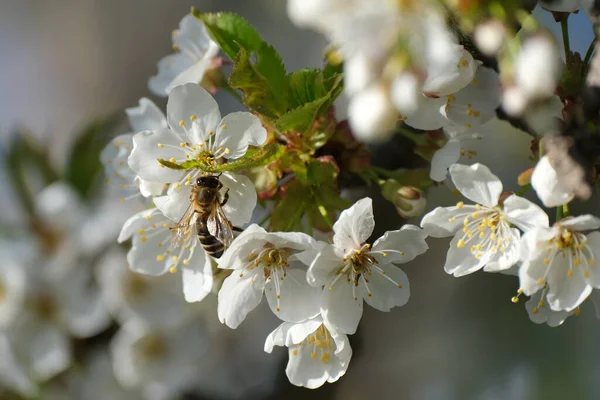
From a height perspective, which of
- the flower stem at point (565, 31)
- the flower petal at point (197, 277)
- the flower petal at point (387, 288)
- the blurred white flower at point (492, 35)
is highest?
the blurred white flower at point (492, 35)

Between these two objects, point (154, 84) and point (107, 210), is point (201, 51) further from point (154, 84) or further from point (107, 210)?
point (107, 210)

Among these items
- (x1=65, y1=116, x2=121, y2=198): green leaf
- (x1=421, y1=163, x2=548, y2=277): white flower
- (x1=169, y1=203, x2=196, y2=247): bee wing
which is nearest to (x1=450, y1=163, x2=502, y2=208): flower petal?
(x1=421, y1=163, x2=548, y2=277): white flower

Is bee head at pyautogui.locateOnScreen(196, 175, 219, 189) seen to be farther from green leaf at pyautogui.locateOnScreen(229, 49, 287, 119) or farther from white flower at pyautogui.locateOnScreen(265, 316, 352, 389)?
white flower at pyautogui.locateOnScreen(265, 316, 352, 389)

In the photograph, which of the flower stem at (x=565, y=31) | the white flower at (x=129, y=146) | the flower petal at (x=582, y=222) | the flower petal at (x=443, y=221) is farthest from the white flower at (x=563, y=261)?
the white flower at (x=129, y=146)

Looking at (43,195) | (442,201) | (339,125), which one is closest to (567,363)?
(442,201)

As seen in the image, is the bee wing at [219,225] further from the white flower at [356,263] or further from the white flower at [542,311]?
the white flower at [542,311]

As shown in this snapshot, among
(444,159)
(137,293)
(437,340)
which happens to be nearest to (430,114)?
(444,159)

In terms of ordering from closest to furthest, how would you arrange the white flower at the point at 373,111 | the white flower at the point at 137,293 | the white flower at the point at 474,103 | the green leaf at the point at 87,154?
the white flower at the point at 373,111
the white flower at the point at 474,103
the white flower at the point at 137,293
the green leaf at the point at 87,154

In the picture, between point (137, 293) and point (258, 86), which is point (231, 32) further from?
point (137, 293)
